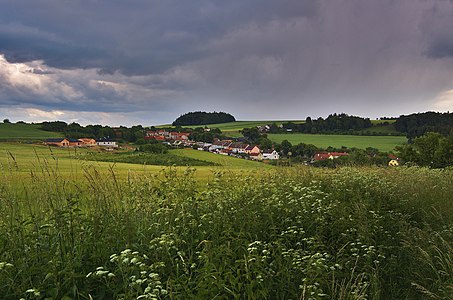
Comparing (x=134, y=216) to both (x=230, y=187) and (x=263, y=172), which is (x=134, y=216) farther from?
(x=263, y=172)

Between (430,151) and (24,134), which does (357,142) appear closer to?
(430,151)

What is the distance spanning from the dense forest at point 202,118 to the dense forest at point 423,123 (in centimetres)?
5972

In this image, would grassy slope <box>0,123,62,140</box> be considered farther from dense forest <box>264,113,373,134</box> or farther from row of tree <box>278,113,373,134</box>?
row of tree <box>278,113,373,134</box>

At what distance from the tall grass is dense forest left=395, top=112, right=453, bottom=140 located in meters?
70.7

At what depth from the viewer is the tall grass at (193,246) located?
3.76 metres

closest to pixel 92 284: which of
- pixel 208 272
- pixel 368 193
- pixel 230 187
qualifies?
pixel 208 272

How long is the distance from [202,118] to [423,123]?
225 ft

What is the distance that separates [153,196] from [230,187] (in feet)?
8.30

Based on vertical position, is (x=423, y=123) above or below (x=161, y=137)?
above

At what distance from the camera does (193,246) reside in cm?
538

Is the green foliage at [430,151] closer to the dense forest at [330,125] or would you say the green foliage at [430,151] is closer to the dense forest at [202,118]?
the dense forest at [330,125]

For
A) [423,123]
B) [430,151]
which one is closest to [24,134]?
[430,151]

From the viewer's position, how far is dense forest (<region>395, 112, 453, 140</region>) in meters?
69.9

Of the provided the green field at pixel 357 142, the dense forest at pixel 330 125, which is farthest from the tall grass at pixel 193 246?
the dense forest at pixel 330 125
